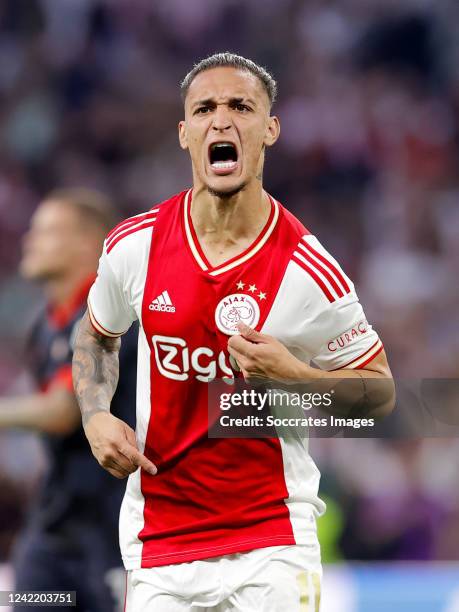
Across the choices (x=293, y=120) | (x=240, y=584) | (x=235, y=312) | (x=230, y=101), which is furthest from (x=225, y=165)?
(x=293, y=120)

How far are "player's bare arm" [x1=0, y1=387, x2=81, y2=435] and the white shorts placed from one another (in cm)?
155

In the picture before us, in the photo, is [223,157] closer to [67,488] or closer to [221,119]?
[221,119]

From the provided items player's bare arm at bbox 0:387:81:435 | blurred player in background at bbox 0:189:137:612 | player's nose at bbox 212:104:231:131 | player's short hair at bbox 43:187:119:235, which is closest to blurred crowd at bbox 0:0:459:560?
player's short hair at bbox 43:187:119:235

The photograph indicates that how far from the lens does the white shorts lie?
2.95m

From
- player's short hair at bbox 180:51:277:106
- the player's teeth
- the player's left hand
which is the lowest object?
the player's left hand

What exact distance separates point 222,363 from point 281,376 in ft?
0.78

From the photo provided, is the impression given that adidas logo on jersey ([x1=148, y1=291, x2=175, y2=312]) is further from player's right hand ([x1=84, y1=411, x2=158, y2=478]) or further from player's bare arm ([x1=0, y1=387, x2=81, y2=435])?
player's bare arm ([x1=0, y1=387, x2=81, y2=435])

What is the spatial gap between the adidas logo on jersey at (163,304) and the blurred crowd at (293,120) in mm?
4636

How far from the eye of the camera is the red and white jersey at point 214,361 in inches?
119

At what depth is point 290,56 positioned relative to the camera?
8.46 m

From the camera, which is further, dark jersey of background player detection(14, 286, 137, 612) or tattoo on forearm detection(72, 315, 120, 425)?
dark jersey of background player detection(14, 286, 137, 612)

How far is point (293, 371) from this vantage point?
2.86 metres

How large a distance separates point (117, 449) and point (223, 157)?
0.90m

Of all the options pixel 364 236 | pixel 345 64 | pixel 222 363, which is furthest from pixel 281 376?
pixel 345 64
